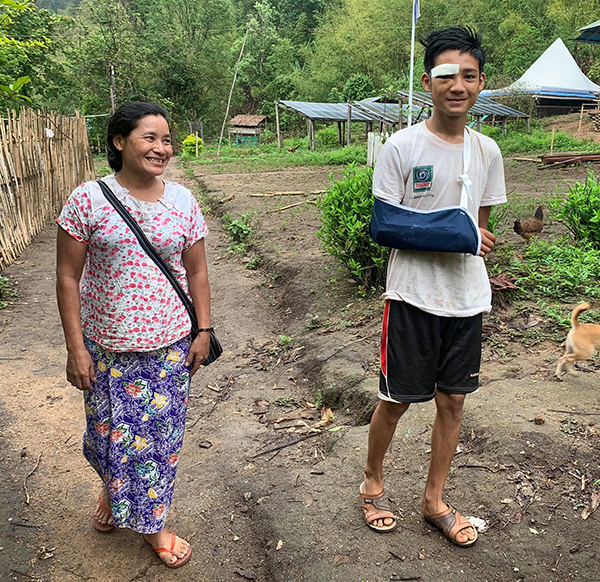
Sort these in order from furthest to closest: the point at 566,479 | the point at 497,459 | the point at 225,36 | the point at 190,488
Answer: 1. the point at 225,36
2. the point at 190,488
3. the point at 497,459
4. the point at 566,479

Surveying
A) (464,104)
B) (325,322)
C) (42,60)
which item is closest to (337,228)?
(325,322)

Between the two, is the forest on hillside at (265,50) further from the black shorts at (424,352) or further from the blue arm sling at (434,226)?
the black shorts at (424,352)

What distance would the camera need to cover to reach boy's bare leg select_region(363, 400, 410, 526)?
2.40m

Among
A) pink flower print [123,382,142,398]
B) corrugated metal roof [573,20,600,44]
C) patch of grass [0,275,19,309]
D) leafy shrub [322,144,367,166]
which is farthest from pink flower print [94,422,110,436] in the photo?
corrugated metal roof [573,20,600,44]

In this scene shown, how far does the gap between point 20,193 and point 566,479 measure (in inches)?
312

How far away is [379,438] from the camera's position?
2475mm

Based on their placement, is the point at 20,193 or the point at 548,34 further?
the point at 548,34

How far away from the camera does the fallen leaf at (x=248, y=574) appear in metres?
2.56

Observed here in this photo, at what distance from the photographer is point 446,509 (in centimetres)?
250

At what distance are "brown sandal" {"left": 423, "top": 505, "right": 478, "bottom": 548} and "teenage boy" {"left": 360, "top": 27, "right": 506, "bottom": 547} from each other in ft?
0.09

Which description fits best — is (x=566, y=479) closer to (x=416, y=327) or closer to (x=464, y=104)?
(x=416, y=327)

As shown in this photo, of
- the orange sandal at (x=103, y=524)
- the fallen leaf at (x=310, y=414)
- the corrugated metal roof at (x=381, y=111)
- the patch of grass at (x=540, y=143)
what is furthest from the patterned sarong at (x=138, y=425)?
the corrugated metal roof at (x=381, y=111)

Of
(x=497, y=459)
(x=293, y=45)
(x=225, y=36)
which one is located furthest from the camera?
(x=293, y=45)

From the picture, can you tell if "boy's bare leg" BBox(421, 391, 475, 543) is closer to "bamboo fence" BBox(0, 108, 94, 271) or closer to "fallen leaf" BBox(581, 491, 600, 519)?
"fallen leaf" BBox(581, 491, 600, 519)
